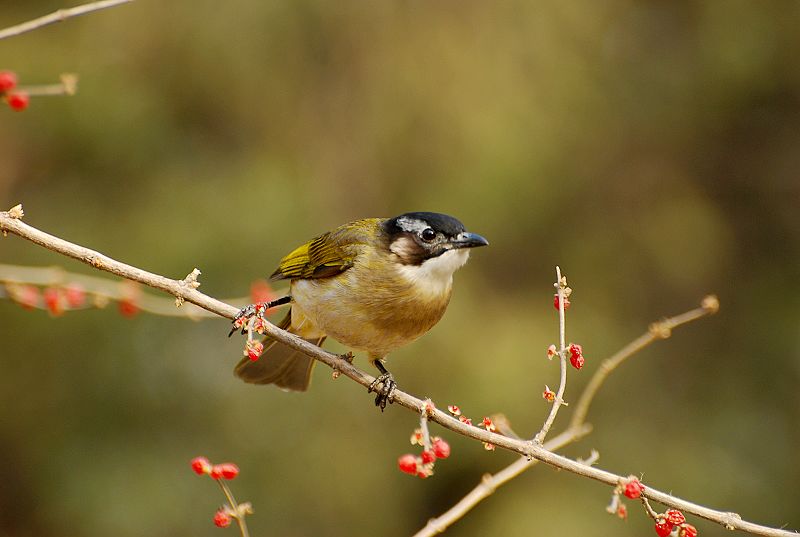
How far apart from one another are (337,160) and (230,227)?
1.15 metres

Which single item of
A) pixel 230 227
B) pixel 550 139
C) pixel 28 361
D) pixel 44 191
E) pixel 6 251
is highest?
pixel 550 139

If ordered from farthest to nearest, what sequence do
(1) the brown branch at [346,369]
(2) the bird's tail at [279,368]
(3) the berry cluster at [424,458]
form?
1. (2) the bird's tail at [279,368]
2. (3) the berry cluster at [424,458]
3. (1) the brown branch at [346,369]

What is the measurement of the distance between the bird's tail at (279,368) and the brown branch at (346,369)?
982mm

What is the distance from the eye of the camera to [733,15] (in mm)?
9633

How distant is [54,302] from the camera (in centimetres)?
374

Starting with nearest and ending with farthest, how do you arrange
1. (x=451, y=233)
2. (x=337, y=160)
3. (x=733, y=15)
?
(x=451, y=233) < (x=337, y=160) < (x=733, y=15)

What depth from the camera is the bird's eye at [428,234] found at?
3.67m

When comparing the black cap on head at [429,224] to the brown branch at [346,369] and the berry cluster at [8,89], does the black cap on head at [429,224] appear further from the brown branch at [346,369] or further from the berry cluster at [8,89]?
the berry cluster at [8,89]

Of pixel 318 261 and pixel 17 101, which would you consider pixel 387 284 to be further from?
pixel 17 101

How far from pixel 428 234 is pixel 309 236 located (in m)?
3.99

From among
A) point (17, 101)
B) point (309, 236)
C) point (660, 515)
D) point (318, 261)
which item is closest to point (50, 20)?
point (17, 101)

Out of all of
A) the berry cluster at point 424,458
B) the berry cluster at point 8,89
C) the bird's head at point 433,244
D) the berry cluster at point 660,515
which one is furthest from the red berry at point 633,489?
the berry cluster at point 8,89

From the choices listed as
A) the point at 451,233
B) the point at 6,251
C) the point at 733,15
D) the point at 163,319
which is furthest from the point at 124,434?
the point at 733,15

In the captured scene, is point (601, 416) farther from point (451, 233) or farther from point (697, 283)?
point (451, 233)
